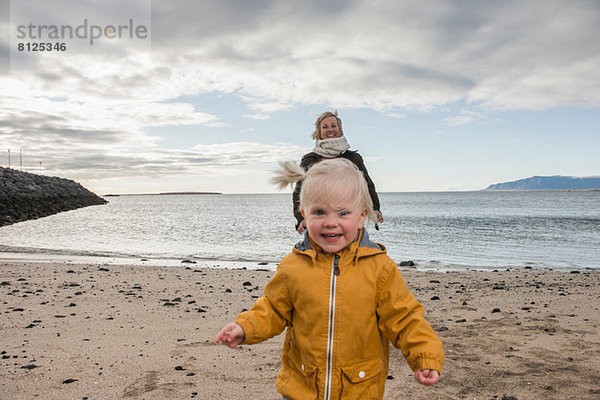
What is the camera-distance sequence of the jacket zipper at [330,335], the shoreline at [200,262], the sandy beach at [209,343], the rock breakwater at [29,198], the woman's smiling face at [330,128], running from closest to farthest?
1. the jacket zipper at [330,335]
2. the sandy beach at [209,343]
3. the woman's smiling face at [330,128]
4. the shoreline at [200,262]
5. the rock breakwater at [29,198]

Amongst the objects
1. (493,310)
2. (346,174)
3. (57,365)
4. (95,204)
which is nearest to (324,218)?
(346,174)

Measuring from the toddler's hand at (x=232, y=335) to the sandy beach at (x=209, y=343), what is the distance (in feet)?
6.34

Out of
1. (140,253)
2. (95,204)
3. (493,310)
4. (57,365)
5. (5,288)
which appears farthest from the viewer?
(95,204)

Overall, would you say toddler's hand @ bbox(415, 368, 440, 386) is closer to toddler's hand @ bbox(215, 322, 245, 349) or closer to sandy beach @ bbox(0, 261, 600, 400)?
toddler's hand @ bbox(215, 322, 245, 349)

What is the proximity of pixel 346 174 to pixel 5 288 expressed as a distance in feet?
28.5

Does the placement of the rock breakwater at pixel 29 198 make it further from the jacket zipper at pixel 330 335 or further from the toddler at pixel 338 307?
the jacket zipper at pixel 330 335

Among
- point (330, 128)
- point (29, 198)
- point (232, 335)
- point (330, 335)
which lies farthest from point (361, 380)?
point (29, 198)

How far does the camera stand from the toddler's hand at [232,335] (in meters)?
2.38

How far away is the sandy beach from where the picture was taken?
A: 13.6 feet

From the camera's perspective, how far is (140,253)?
19172 millimetres

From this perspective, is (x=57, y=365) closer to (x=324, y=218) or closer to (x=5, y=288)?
(x=324, y=218)

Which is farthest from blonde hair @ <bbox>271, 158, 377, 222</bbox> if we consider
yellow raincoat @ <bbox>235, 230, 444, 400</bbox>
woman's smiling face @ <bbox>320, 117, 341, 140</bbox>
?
woman's smiling face @ <bbox>320, 117, 341, 140</bbox>

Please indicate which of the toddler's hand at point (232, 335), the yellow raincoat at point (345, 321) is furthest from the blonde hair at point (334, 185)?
the toddler's hand at point (232, 335)

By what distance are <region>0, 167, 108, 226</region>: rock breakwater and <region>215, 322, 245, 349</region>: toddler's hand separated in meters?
34.0
